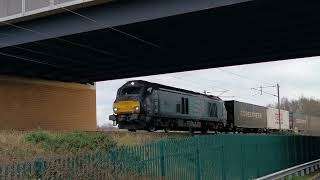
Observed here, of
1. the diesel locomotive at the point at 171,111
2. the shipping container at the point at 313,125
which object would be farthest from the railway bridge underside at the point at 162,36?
the shipping container at the point at 313,125

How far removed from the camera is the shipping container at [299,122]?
247 feet

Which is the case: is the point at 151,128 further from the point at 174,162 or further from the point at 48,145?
the point at 174,162

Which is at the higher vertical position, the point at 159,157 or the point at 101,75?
the point at 101,75

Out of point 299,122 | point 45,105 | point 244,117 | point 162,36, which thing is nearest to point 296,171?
point 162,36

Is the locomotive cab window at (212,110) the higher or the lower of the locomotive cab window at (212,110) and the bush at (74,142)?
the higher

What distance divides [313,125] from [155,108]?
61.2 metres

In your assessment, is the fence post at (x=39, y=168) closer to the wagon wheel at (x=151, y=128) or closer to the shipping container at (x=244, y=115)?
the wagon wheel at (x=151, y=128)

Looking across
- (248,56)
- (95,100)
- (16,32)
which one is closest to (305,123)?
(95,100)

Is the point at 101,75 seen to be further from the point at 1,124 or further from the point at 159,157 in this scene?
the point at 159,157

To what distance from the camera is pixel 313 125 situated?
8588 cm

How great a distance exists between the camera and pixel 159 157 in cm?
1205

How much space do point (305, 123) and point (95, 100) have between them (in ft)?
146

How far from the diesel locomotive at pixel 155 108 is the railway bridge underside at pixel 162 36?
2.27 m

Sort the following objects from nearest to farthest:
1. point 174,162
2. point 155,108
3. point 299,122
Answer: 1. point 174,162
2. point 155,108
3. point 299,122
